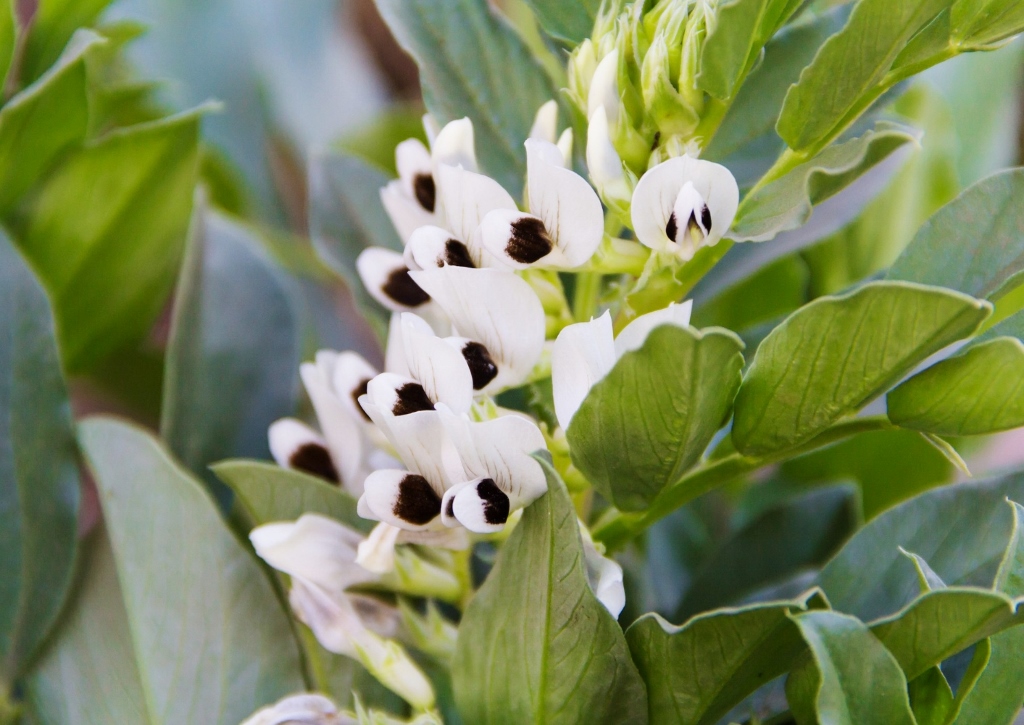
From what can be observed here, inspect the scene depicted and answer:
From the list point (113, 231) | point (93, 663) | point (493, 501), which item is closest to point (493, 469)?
point (493, 501)

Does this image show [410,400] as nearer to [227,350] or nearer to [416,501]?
[416,501]

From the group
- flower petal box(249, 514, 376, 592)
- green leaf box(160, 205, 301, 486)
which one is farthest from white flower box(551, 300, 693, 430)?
green leaf box(160, 205, 301, 486)

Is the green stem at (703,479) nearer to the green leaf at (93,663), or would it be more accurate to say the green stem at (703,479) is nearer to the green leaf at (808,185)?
the green leaf at (808,185)

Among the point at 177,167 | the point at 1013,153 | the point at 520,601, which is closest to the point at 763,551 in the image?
the point at 520,601

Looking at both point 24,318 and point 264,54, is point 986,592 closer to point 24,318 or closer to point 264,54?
point 24,318

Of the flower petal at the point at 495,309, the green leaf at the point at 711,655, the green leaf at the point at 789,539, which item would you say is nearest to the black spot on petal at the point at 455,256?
the flower petal at the point at 495,309
